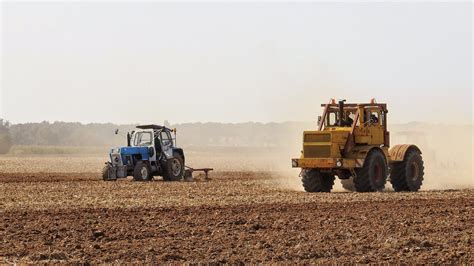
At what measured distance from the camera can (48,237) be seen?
16.8 meters

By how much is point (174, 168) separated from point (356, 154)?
1122 centimetres

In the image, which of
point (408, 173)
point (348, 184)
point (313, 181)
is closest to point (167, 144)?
point (348, 184)

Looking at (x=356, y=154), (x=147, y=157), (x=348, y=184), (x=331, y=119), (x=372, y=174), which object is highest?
(x=331, y=119)

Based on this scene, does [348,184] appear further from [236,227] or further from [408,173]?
[236,227]

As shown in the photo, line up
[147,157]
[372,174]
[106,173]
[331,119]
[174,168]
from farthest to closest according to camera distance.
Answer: [174,168] < [147,157] < [106,173] < [331,119] < [372,174]

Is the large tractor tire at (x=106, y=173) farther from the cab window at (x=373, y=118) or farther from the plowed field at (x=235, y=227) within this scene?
the cab window at (x=373, y=118)

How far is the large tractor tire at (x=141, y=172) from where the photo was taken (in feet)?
119

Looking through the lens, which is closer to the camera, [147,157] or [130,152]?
[130,152]

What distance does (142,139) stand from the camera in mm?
37531

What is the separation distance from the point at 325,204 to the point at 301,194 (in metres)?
4.43

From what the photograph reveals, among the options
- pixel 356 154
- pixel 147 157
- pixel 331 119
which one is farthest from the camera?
pixel 147 157

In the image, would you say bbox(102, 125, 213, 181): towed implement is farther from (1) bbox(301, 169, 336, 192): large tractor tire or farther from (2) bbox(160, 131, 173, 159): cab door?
(1) bbox(301, 169, 336, 192): large tractor tire

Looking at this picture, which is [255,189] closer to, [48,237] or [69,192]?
[69,192]

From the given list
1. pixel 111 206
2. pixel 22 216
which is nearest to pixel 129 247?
pixel 22 216
